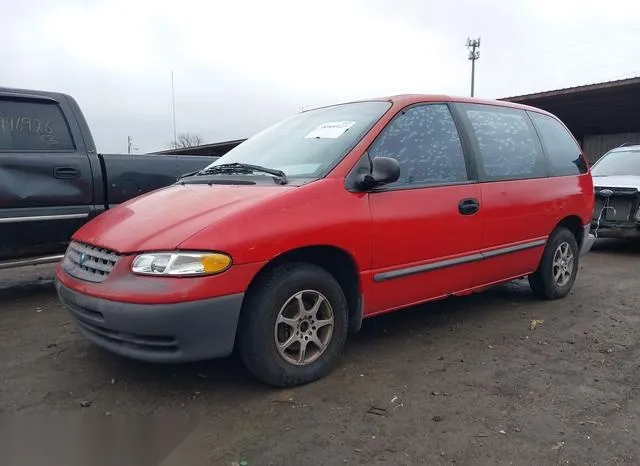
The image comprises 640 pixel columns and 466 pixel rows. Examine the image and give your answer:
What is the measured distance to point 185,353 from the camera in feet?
9.37

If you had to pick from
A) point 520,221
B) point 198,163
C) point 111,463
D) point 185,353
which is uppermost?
point 198,163

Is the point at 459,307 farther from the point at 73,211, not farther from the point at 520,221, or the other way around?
the point at 73,211

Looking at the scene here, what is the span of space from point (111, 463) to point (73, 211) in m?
3.26

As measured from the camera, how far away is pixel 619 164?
8953 mm

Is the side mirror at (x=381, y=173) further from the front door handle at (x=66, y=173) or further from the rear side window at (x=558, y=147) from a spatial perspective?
the front door handle at (x=66, y=173)

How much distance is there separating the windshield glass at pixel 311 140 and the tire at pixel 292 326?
0.69 meters

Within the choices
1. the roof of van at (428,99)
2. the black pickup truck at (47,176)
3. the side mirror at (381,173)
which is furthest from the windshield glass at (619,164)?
the black pickup truck at (47,176)

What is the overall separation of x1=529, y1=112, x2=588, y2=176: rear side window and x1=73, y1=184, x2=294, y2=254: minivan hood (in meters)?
2.91

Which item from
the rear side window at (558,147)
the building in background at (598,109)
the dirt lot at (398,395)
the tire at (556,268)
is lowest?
the dirt lot at (398,395)

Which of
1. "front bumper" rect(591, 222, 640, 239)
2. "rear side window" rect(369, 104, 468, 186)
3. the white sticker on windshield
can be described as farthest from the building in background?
the white sticker on windshield

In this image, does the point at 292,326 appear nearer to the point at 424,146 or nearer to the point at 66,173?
the point at 424,146

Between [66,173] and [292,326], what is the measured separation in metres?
3.19

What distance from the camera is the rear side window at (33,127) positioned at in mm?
Answer: 5016

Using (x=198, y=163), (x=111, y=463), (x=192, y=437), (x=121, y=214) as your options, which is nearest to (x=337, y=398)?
(x=192, y=437)
